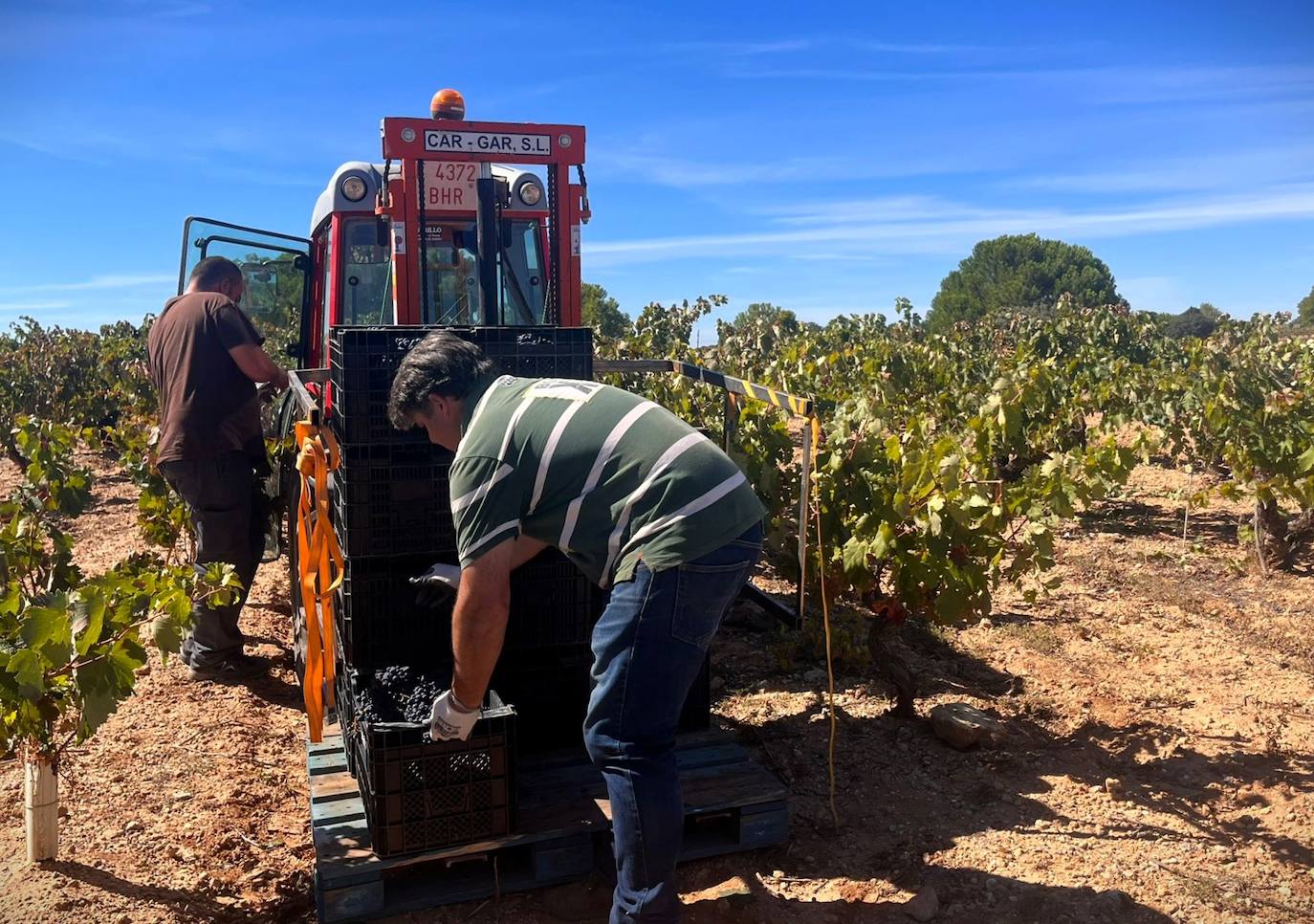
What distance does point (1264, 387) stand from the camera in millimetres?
8312

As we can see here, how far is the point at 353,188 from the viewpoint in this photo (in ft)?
17.9

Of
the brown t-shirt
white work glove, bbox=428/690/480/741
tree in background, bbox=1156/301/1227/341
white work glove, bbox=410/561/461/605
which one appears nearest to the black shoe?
the brown t-shirt

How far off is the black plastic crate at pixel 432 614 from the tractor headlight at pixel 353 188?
8.62ft

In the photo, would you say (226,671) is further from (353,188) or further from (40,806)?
(353,188)

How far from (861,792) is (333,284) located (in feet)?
11.8

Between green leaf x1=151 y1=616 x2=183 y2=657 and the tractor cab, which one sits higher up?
the tractor cab

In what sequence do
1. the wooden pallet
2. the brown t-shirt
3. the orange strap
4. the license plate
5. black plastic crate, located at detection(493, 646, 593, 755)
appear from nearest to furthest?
the wooden pallet, the orange strap, black plastic crate, located at detection(493, 646, 593, 755), the brown t-shirt, the license plate

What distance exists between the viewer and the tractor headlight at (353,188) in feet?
17.8

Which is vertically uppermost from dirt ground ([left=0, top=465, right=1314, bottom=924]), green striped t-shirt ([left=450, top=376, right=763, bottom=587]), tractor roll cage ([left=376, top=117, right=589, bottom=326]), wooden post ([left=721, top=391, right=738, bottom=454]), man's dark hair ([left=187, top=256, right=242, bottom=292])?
tractor roll cage ([left=376, top=117, right=589, bottom=326])

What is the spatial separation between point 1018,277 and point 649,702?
5909 centimetres

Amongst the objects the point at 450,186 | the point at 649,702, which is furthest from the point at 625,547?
the point at 450,186

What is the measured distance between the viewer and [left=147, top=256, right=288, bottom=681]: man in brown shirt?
15.1ft

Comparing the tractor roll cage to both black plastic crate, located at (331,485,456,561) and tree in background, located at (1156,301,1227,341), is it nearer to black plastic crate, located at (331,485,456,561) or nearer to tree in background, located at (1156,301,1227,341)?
black plastic crate, located at (331,485,456,561)

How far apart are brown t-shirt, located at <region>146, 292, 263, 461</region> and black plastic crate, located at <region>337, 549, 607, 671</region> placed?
1.44 meters
